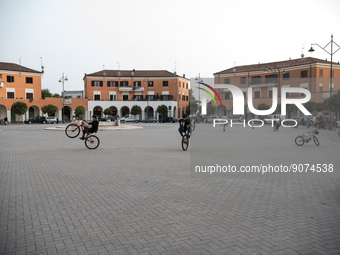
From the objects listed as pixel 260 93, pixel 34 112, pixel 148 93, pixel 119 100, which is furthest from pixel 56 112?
Answer: pixel 260 93

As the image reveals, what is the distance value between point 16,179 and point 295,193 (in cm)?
641

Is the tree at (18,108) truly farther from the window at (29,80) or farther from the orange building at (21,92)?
the window at (29,80)

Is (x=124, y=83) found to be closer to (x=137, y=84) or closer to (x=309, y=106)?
(x=137, y=84)

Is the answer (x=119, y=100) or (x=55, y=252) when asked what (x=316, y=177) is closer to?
(x=55, y=252)

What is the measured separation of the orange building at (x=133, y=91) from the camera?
67.1 metres

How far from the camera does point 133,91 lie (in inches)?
2709

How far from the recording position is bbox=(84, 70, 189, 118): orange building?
6712 cm

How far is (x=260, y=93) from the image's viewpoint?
13852 mm

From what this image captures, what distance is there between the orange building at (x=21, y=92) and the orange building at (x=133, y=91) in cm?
674

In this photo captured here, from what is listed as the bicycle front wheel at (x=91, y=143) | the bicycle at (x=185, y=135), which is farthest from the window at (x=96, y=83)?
the bicycle at (x=185, y=135)

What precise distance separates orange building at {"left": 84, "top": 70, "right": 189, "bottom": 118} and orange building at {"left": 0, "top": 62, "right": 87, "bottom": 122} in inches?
265

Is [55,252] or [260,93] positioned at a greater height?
[260,93]

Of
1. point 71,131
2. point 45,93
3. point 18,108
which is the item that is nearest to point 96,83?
point 18,108

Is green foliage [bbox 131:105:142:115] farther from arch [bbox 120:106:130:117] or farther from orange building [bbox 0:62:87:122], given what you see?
orange building [bbox 0:62:87:122]
